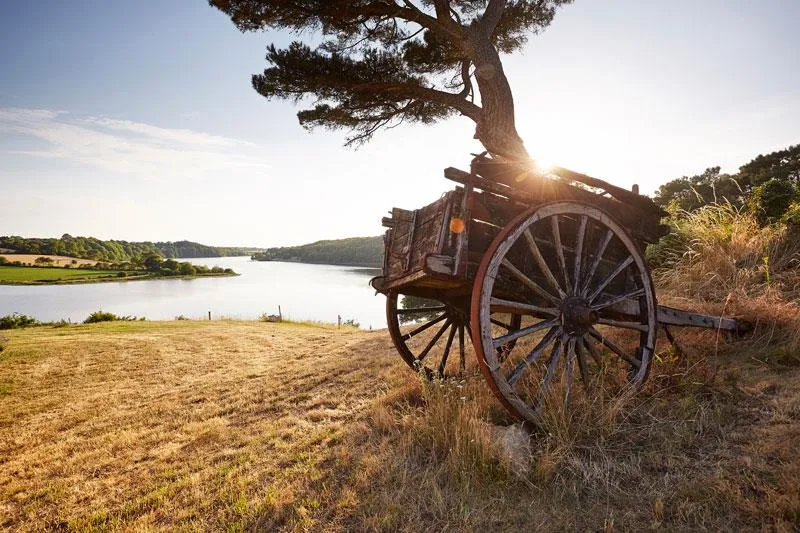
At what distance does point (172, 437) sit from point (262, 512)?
3.40 meters

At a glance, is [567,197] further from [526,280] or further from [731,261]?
[731,261]

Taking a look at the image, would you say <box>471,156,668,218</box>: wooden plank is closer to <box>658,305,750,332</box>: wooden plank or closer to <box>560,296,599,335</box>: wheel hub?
<box>560,296,599,335</box>: wheel hub

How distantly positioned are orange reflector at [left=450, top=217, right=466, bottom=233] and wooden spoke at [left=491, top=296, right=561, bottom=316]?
2.08 ft

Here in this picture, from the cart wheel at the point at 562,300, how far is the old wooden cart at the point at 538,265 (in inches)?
0.4

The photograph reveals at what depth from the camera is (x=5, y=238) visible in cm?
10788

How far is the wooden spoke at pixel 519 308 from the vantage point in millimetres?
3148

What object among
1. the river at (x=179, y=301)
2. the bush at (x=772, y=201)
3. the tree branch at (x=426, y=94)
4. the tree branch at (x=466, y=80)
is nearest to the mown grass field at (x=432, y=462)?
the bush at (x=772, y=201)

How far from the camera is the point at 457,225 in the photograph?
3287 millimetres

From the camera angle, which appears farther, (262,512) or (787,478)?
(262,512)

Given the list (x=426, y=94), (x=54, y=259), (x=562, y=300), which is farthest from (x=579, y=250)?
(x=54, y=259)

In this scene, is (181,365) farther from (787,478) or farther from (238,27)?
(787,478)

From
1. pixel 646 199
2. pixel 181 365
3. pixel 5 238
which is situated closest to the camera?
pixel 646 199

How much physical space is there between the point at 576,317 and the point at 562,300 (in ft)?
0.61

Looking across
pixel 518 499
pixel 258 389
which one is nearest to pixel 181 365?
pixel 258 389
